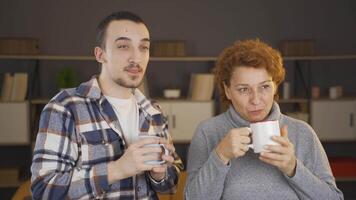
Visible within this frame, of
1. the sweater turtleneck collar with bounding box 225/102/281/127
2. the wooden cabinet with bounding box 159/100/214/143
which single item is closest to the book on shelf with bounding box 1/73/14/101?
the wooden cabinet with bounding box 159/100/214/143

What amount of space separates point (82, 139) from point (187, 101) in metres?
3.09

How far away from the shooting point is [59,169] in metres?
1.37

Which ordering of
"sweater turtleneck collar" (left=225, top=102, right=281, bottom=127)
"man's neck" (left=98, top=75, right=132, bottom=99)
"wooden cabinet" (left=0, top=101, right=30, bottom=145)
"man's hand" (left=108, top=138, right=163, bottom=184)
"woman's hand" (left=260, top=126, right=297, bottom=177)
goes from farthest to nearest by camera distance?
"wooden cabinet" (left=0, top=101, right=30, bottom=145) → "sweater turtleneck collar" (left=225, top=102, right=281, bottom=127) → "man's neck" (left=98, top=75, right=132, bottom=99) → "woman's hand" (left=260, top=126, right=297, bottom=177) → "man's hand" (left=108, top=138, right=163, bottom=184)

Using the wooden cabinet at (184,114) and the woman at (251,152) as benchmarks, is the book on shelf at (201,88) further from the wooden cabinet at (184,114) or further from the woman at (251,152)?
the woman at (251,152)

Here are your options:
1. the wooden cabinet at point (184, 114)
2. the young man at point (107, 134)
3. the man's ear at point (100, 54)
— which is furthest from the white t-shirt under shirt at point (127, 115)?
the wooden cabinet at point (184, 114)

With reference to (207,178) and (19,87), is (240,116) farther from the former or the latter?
(19,87)

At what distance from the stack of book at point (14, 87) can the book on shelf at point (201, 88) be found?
1517mm

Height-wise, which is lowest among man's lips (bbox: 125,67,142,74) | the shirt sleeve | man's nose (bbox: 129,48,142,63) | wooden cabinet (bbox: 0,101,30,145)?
wooden cabinet (bbox: 0,101,30,145)

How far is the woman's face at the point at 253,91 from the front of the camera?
1578 mm

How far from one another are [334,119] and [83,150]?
3629 mm

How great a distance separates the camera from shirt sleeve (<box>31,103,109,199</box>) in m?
1.35

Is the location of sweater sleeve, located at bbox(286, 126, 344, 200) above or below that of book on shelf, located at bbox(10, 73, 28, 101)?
below

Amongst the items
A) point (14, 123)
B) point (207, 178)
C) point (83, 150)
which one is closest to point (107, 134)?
point (83, 150)

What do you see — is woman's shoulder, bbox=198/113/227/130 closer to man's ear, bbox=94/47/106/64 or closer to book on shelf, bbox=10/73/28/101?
man's ear, bbox=94/47/106/64
